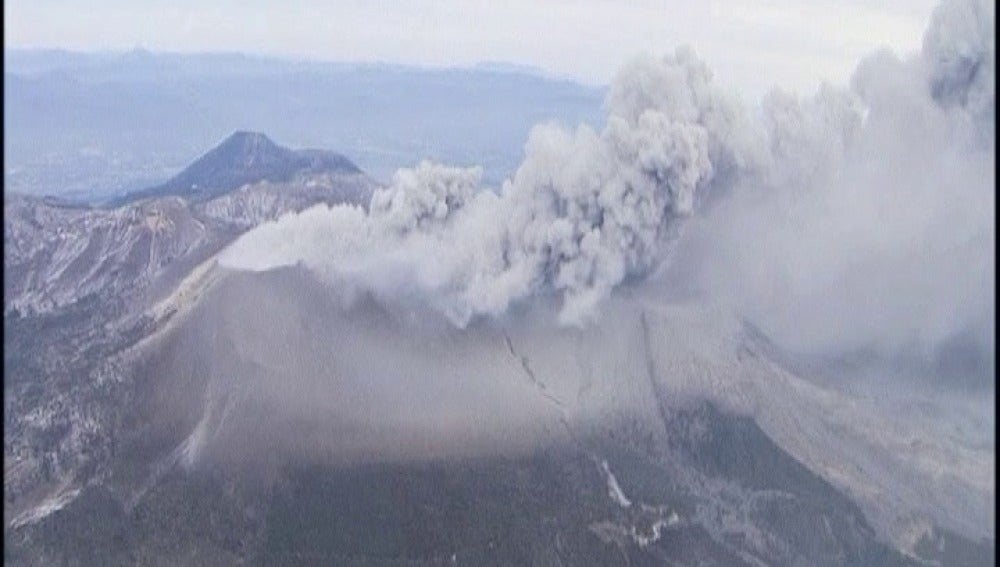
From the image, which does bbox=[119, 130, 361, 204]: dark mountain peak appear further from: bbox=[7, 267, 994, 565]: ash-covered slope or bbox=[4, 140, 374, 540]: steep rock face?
bbox=[7, 267, 994, 565]: ash-covered slope

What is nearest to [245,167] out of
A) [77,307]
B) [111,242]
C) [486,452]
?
[111,242]

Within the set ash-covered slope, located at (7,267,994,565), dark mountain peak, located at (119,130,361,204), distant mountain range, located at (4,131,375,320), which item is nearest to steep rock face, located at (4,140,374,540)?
distant mountain range, located at (4,131,375,320)

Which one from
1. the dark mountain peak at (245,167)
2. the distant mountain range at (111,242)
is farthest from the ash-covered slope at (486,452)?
the dark mountain peak at (245,167)

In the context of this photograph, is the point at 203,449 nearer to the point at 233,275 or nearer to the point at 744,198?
the point at 233,275

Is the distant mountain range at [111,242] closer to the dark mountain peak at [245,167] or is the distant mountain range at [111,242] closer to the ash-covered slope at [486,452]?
the ash-covered slope at [486,452]

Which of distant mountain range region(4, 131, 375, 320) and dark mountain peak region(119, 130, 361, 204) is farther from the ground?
distant mountain range region(4, 131, 375, 320)
